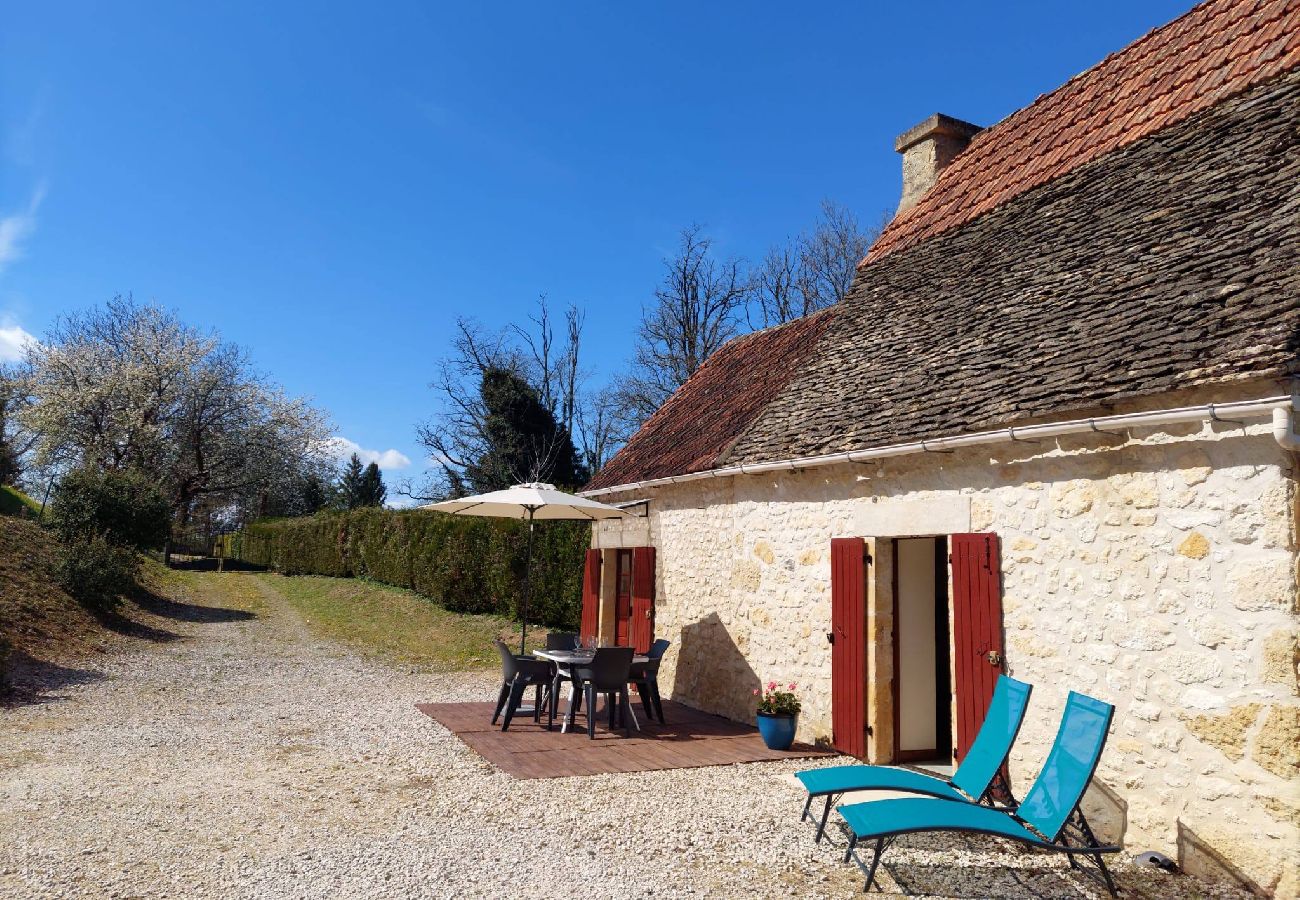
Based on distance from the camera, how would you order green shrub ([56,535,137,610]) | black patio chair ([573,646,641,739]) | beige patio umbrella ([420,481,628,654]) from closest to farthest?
black patio chair ([573,646,641,739]) < beige patio umbrella ([420,481,628,654]) < green shrub ([56,535,137,610])

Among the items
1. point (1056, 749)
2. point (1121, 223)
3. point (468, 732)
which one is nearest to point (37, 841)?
point (468, 732)

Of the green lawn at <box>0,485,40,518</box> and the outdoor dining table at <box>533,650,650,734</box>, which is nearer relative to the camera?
the outdoor dining table at <box>533,650,650,734</box>

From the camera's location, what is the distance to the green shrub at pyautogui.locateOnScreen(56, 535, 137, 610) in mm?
13180

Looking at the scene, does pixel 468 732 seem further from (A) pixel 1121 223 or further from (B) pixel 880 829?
(A) pixel 1121 223

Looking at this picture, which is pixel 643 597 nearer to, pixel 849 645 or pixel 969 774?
pixel 849 645

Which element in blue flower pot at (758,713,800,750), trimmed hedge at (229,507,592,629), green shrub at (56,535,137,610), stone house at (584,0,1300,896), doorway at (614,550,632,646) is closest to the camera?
stone house at (584,0,1300,896)

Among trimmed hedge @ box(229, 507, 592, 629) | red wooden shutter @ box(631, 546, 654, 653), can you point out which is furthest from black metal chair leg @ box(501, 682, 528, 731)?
Result: trimmed hedge @ box(229, 507, 592, 629)

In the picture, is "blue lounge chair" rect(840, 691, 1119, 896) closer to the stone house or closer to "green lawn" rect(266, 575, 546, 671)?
the stone house

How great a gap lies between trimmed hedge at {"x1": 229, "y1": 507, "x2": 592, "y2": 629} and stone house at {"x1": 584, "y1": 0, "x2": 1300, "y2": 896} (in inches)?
177

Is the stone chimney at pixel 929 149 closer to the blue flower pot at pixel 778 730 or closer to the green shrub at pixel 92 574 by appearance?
the blue flower pot at pixel 778 730

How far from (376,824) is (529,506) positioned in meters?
4.15

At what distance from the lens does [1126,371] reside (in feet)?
17.3

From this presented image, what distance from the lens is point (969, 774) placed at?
523 centimetres

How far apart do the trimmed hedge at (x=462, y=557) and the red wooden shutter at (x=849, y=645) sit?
25.7 feet
